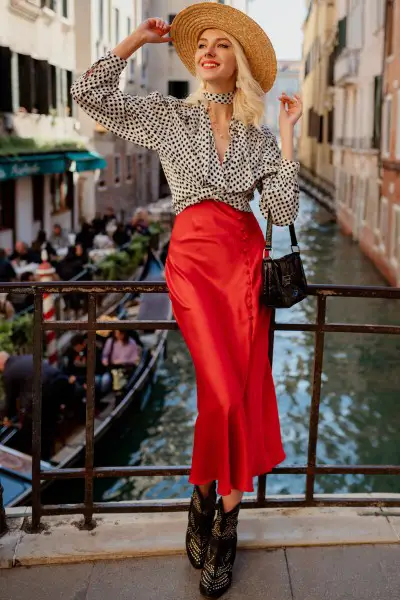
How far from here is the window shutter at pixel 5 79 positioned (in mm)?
13696

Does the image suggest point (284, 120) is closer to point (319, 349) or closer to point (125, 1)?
point (319, 349)

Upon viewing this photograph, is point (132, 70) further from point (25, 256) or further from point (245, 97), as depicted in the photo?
point (245, 97)

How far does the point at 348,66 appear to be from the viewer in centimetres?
2291

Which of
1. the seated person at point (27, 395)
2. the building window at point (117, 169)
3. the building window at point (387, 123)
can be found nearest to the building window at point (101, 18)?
the building window at point (117, 169)

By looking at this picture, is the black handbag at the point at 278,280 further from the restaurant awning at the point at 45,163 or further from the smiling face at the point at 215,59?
the restaurant awning at the point at 45,163

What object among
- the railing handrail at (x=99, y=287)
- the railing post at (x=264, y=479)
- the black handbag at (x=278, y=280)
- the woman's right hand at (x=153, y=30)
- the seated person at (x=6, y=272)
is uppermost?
the woman's right hand at (x=153, y=30)

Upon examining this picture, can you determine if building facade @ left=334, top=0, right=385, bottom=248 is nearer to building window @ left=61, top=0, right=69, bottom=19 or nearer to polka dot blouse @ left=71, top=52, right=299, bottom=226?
building window @ left=61, top=0, right=69, bottom=19

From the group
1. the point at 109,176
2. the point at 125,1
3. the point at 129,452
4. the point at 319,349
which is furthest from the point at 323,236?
the point at 319,349

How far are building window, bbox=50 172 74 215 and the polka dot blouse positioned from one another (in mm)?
15752

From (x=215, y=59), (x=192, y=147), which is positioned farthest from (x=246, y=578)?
(x=215, y=59)

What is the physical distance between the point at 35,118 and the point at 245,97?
1401cm

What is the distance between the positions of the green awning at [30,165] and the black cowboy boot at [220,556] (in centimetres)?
1031

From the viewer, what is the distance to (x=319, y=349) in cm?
275

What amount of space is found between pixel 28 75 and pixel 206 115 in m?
13.4
